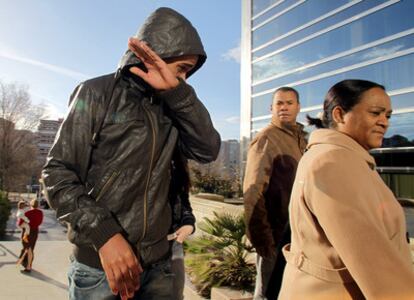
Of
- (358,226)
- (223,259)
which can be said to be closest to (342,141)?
(358,226)

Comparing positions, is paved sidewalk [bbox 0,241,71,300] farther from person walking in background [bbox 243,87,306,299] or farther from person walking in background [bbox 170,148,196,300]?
person walking in background [bbox 170,148,196,300]

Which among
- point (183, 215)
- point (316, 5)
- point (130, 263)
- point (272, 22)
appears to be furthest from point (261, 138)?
point (272, 22)

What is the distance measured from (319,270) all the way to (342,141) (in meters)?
0.52

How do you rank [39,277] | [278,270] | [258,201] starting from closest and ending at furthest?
1. [278,270]
2. [258,201]
3. [39,277]

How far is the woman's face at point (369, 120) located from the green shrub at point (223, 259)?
3.12 meters

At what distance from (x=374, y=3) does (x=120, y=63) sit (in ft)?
86.4

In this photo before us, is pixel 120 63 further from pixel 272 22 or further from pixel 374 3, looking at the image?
pixel 272 22

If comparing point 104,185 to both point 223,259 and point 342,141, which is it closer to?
point 342,141

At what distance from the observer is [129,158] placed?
146cm

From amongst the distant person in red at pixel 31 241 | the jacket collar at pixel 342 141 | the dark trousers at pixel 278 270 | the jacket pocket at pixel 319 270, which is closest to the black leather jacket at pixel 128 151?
the jacket collar at pixel 342 141

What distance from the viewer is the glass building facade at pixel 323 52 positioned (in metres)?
21.9

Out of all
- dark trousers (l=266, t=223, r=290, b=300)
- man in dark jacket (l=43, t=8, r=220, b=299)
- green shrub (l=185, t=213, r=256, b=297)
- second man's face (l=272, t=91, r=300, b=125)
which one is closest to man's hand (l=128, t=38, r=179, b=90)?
man in dark jacket (l=43, t=8, r=220, b=299)

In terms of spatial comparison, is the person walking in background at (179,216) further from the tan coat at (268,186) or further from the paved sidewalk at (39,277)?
the paved sidewalk at (39,277)

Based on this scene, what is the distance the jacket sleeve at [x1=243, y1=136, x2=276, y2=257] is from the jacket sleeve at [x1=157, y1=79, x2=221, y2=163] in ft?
4.16
